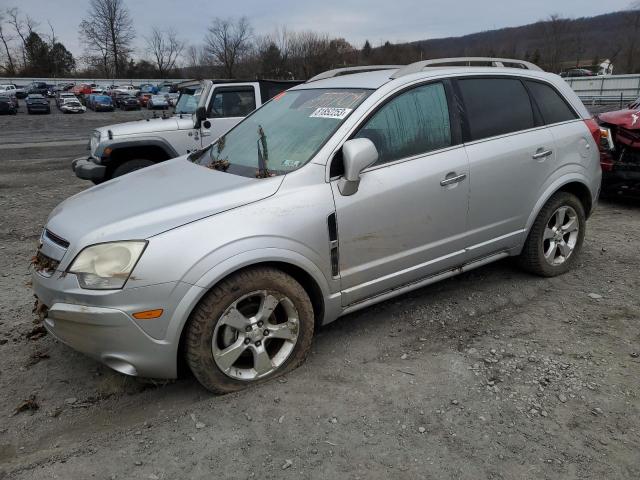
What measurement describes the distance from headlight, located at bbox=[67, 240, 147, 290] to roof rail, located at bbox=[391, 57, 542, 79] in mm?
2077

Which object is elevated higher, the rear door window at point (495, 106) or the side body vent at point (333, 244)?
the rear door window at point (495, 106)

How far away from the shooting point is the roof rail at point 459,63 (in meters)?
3.46

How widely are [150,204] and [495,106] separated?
2625 mm

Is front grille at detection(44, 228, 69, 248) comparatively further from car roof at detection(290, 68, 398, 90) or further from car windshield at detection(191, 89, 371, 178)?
car roof at detection(290, 68, 398, 90)

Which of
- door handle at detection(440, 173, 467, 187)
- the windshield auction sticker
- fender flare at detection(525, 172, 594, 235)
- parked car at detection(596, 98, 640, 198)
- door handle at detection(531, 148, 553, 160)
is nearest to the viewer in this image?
the windshield auction sticker

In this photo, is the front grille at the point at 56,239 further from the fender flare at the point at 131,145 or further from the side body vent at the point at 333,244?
the fender flare at the point at 131,145

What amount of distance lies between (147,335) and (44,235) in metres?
1.02

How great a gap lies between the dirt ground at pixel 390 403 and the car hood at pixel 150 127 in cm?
364

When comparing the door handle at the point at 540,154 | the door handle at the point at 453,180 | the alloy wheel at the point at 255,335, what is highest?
the door handle at the point at 540,154

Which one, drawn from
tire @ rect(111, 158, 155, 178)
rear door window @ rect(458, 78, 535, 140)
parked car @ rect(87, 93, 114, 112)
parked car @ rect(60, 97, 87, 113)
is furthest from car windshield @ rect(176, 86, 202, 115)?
parked car @ rect(87, 93, 114, 112)

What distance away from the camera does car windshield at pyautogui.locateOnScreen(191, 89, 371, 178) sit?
3.08m

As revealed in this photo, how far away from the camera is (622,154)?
20.2 feet

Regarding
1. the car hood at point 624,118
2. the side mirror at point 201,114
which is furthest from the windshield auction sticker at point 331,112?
the car hood at point 624,118

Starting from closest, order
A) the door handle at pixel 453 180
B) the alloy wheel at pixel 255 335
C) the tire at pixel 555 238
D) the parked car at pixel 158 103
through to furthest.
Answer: the alloy wheel at pixel 255 335, the door handle at pixel 453 180, the tire at pixel 555 238, the parked car at pixel 158 103
